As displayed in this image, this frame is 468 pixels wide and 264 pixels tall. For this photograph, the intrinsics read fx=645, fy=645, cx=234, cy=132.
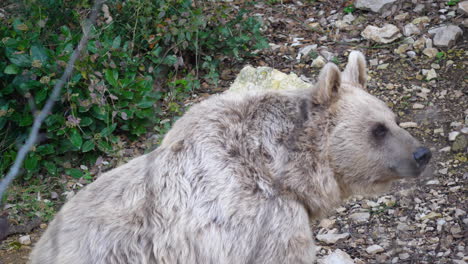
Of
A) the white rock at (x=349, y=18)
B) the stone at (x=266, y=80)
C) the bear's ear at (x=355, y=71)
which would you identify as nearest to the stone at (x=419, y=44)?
the white rock at (x=349, y=18)

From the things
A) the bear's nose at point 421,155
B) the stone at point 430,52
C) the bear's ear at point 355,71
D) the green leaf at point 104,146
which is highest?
the bear's ear at point 355,71

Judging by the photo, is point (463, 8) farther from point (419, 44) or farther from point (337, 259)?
point (337, 259)

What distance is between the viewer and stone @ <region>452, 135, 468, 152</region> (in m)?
6.29

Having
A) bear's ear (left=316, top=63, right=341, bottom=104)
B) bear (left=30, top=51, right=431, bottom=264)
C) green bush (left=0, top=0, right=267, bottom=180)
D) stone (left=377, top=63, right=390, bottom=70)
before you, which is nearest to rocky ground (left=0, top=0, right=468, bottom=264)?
stone (left=377, top=63, right=390, bottom=70)

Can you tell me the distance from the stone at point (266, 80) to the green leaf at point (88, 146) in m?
1.62

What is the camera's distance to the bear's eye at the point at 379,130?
14.3ft

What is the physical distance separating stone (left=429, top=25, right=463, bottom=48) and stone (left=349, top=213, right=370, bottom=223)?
2.68m

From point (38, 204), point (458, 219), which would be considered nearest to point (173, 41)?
point (38, 204)

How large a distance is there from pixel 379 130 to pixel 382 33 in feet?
13.0

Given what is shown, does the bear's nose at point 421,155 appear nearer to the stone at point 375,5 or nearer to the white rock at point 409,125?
the white rock at point 409,125

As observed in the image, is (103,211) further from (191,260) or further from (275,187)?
(275,187)

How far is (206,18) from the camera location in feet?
25.5

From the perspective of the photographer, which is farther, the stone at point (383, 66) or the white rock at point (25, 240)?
the stone at point (383, 66)

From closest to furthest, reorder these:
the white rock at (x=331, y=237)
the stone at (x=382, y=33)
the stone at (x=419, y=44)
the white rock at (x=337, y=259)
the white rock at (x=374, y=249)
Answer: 1. the white rock at (x=337, y=259)
2. the white rock at (x=374, y=249)
3. the white rock at (x=331, y=237)
4. the stone at (x=419, y=44)
5. the stone at (x=382, y=33)
